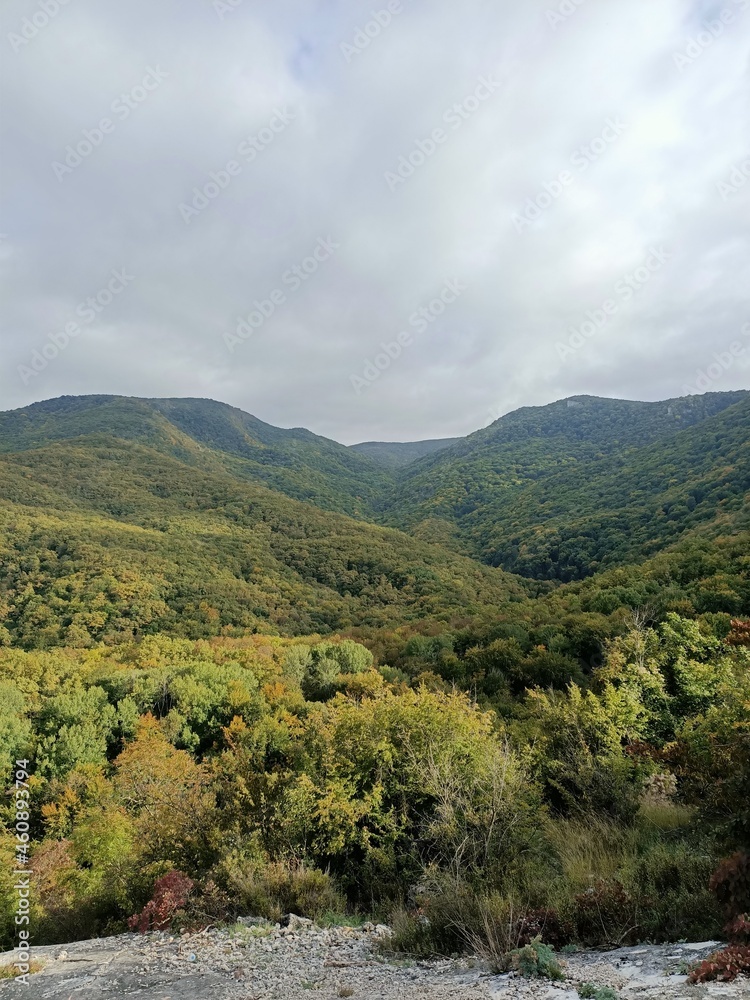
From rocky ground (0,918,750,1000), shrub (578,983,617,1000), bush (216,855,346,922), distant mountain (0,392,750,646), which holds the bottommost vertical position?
bush (216,855,346,922)

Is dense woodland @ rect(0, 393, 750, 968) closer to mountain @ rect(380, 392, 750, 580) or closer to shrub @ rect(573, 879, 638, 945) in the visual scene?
shrub @ rect(573, 879, 638, 945)

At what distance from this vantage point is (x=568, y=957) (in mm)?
4824

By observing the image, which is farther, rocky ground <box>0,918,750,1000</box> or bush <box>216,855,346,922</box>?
bush <box>216,855,346,922</box>

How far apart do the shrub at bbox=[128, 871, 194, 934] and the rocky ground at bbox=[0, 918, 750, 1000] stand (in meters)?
0.24

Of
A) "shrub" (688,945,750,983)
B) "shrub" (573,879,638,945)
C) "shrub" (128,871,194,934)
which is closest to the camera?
"shrub" (688,945,750,983)

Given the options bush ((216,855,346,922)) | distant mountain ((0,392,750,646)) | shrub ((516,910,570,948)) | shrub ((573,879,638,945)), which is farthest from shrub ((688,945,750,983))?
distant mountain ((0,392,750,646))

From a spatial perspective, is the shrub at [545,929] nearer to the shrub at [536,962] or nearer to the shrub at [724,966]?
the shrub at [536,962]

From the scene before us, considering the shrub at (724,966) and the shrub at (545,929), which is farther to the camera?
the shrub at (545,929)

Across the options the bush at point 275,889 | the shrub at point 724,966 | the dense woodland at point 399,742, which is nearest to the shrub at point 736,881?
the dense woodland at point 399,742

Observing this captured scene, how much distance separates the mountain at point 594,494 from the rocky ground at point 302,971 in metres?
67.5

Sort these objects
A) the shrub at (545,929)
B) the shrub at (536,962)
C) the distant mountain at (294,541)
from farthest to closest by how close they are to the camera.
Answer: the distant mountain at (294,541) → the shrub at (545,929) → the shrub at (536,962)

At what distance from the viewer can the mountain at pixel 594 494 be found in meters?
76.1

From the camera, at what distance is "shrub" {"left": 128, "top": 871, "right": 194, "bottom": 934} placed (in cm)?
787

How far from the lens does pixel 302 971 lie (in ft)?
19.1
